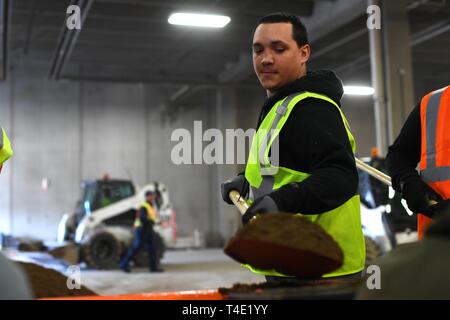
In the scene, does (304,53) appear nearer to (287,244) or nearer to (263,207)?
(263,207)

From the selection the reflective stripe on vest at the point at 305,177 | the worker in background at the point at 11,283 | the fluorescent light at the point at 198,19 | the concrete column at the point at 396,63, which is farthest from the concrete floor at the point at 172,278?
the worker in background at the point at 11,283

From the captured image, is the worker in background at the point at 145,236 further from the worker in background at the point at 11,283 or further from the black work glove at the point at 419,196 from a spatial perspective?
the worker in background at the point at 11,283

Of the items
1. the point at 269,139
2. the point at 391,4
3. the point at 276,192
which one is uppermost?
the point at 391,4

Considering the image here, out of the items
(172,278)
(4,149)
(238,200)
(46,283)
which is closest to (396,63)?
(172,278)

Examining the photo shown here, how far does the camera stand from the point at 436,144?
2.37 meters

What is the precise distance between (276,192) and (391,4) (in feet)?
35.2

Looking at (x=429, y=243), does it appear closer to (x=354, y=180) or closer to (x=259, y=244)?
(x=259, y=244)

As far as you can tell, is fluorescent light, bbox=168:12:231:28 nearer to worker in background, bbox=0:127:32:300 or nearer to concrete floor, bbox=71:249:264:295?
concrete floor, bbox=71:249:264:295

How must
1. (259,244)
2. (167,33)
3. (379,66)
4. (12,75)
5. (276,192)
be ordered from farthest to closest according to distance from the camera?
1. (12,75)
2. (167,33)
3. (379,66)
4. (276,192)
5. (259,244)

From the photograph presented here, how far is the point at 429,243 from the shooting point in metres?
0.73

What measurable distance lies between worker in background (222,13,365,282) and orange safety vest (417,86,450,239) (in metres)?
0.55

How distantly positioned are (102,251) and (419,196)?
11584mm

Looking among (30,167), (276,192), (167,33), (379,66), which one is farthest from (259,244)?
(30,167)

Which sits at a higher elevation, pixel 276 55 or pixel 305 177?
pixel 276 55
